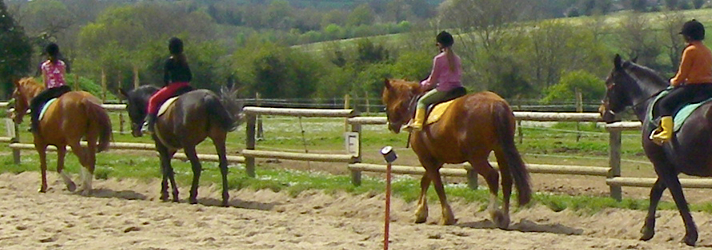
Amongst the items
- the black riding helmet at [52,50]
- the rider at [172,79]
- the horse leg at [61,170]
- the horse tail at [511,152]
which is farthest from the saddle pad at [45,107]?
the horse tail at [511,152]

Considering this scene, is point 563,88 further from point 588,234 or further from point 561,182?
point 588,234

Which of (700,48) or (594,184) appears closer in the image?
(700,48)

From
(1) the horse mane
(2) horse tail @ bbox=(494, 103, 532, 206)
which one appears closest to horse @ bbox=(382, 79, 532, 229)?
(2) horse tail @ bbox=(494, 103, 532, 206)

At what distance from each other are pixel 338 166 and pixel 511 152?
895cm

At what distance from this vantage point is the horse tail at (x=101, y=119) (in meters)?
13.5

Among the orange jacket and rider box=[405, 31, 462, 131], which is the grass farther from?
the orange jacket

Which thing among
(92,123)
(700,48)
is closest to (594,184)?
(700,48)

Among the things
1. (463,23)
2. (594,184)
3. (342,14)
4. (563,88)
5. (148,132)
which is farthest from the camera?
(342,14)

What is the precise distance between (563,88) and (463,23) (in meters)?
12.4

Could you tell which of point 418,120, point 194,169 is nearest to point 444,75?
point 418,120

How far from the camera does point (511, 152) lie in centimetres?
956

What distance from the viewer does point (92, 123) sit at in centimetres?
1361

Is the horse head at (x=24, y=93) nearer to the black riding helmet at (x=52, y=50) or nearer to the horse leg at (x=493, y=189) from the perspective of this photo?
the black riding helmet at (x=52, y=50)

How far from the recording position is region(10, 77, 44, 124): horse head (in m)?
14.9
